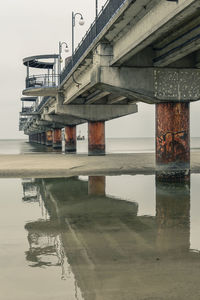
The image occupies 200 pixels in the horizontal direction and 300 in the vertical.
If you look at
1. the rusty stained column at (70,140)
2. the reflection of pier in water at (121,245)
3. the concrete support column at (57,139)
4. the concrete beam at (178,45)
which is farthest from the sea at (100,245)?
the concrete support column at (57,139)

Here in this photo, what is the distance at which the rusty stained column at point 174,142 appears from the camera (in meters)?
18.7

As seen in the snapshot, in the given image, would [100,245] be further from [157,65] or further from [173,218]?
[157,65]

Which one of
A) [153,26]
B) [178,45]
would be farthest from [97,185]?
[153,26]

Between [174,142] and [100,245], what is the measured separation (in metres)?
11.5

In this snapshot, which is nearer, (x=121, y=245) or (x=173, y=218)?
(x=121, y=245)

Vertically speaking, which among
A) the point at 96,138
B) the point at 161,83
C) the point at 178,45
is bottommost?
the point at 96,138

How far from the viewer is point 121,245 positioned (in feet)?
26.2

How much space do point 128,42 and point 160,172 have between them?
647 cm

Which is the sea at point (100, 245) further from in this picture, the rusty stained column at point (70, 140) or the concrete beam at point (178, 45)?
the rusty stained column at point (70, 140)

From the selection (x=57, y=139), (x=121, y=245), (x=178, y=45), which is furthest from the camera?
(x=57, y=139)

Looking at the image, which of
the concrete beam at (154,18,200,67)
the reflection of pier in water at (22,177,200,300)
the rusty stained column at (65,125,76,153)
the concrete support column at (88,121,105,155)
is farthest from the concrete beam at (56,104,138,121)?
the reflection of pier in water at (22,177,200,300)

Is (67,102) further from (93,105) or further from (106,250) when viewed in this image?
(106,250)

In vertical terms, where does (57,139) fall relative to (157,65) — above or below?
below

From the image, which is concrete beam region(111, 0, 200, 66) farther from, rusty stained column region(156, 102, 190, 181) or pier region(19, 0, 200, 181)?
rusty stained column region(156, 102, 190, 181)
